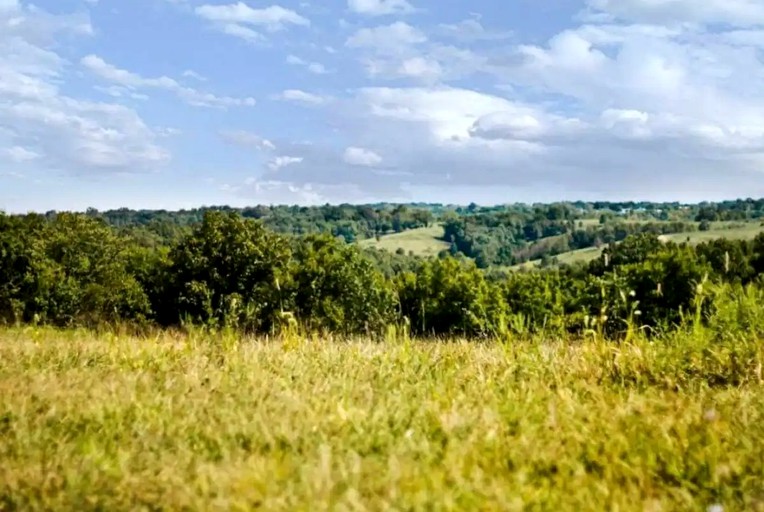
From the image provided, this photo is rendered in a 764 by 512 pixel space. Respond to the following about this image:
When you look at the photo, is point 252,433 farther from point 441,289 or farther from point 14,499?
point 441,289

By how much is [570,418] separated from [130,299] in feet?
186

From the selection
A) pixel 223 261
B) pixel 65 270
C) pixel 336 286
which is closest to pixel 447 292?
pixel 336 286

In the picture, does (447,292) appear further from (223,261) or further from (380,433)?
(380,433)

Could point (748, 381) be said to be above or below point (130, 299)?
above

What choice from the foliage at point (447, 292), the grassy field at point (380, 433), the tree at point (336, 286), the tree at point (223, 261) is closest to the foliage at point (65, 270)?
the tree at point (223, 261)

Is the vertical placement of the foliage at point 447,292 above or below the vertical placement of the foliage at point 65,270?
below

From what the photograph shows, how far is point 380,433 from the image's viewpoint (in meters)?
3.36

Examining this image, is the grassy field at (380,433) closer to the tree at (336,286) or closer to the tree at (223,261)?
the tree at (223,261)

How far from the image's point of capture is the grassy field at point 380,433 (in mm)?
2688

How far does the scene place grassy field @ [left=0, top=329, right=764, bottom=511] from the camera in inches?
106

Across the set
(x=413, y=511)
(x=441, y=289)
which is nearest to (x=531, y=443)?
(x=413, y=511)

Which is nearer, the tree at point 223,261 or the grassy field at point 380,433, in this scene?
the grassy field at point 380,433

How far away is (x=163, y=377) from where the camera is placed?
4.93m

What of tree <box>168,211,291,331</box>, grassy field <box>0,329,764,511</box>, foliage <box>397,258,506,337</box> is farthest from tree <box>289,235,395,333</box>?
grassy field <box>0,329,764,511</box>
